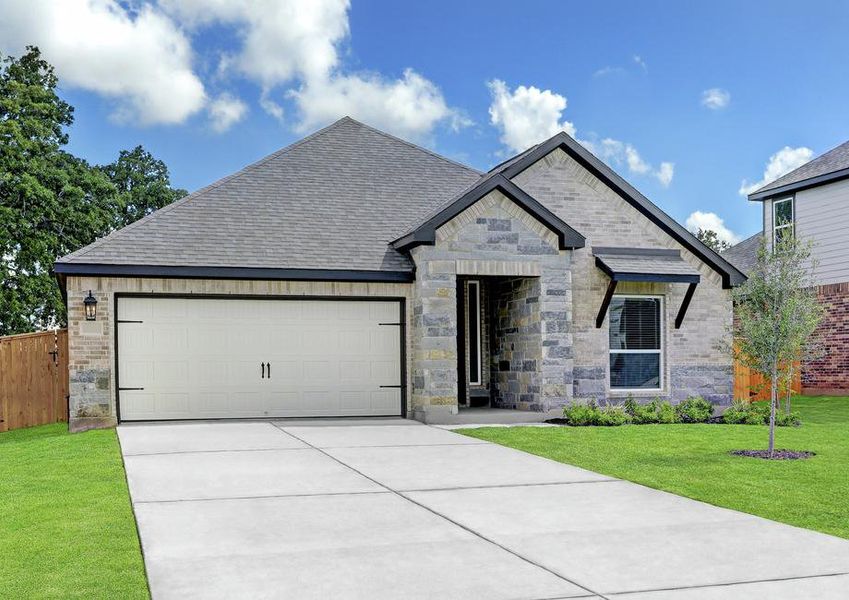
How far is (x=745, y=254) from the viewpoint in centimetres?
2936

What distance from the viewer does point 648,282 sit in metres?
18.0

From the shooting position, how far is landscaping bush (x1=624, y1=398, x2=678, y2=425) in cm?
1653

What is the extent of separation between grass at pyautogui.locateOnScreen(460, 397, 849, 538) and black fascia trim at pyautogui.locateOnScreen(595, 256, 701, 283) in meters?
3.04

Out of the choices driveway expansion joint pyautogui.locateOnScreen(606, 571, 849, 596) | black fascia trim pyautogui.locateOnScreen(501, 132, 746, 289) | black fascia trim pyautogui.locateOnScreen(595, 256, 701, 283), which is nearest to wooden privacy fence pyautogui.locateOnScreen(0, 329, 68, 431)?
black fascia trim pyautogui.locateOnScreen(501, 132, 746, 289)

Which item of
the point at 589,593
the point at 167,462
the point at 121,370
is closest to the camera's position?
the point at 589,593

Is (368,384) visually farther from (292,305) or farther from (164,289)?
(164,289)

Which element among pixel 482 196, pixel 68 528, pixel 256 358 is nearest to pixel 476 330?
pixel 482 196

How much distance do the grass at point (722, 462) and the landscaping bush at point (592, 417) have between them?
0.36m

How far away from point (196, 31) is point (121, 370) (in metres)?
16.3

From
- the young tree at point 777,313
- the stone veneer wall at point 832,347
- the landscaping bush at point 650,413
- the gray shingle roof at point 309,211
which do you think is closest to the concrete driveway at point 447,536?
the young tree at point 777,313

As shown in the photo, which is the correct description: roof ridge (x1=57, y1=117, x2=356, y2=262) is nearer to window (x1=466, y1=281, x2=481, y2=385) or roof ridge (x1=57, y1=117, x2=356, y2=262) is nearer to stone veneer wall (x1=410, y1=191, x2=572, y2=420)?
stone veneer wall (x1=410, y1=191, x2=572, y2=420)

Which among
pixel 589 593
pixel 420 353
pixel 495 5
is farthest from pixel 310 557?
pixel 495 5

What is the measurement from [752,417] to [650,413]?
82.2 inches

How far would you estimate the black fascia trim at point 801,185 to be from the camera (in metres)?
23.5
